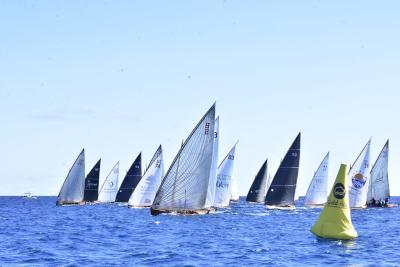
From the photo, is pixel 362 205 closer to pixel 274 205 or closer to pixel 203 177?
pixel 274 205

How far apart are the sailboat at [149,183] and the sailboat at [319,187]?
27.5 m

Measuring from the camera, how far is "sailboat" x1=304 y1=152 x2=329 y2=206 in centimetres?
11638

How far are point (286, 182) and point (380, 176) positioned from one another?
1814 centimetres

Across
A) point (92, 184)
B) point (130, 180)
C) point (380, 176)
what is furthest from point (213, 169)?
point (92, 184)

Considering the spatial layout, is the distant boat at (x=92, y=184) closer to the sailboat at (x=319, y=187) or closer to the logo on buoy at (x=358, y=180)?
the sailboat at (x=319, y=187)


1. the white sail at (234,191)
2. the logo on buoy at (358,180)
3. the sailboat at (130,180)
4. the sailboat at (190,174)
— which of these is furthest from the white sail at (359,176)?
the white sail at (234,191)

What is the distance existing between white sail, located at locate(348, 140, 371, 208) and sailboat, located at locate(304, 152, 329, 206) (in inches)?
498

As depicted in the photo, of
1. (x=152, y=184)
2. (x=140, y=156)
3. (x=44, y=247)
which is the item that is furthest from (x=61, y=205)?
(x=44, y=247)

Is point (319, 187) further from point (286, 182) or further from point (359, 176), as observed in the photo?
point (359, 176)

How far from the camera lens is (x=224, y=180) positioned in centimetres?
10181

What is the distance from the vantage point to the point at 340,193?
47.8m

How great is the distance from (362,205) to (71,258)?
239 feet

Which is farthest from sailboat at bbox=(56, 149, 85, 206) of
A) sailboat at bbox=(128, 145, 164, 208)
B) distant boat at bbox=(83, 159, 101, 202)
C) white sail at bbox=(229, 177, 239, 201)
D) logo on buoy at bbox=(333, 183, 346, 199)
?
logo on buoy at bbox=(333, 183, 346, 199)

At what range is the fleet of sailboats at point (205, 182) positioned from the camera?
75.6 metres
